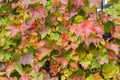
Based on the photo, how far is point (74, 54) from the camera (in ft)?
6.71

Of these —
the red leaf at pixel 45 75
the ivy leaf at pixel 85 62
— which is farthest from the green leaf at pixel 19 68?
the ivy leaf at pixel 85 62

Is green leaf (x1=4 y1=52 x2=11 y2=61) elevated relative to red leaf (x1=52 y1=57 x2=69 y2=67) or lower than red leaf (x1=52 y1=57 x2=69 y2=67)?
elevated

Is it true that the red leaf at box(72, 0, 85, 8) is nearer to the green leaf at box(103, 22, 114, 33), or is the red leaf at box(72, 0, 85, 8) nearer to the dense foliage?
the dense foliage

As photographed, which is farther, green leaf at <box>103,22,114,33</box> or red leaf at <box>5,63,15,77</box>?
green leaf at <box>103,22,114,33</box>

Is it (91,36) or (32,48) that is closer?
(91,36)

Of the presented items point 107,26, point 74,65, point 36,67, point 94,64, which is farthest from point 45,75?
point 107,26

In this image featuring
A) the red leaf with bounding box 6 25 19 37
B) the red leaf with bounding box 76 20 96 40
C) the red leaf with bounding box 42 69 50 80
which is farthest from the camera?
the red leaf with bounding box 42 69 50 80

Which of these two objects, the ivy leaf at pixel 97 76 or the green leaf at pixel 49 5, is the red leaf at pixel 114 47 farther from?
the green leaf at pixel 49 5

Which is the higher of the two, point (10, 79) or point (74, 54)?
point (74, 54)

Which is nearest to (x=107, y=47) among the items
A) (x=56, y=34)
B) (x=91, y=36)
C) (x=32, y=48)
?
(x=91, y=36)

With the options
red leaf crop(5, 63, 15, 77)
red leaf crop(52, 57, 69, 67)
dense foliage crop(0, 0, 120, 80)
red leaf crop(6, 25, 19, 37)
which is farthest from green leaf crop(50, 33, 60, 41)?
red leaf crop(5, 63, 15, 77)

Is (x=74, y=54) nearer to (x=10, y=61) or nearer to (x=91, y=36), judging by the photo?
(x=91, y=36)

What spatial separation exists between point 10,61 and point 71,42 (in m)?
0.47

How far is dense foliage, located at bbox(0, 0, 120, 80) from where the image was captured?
6.68 feet
